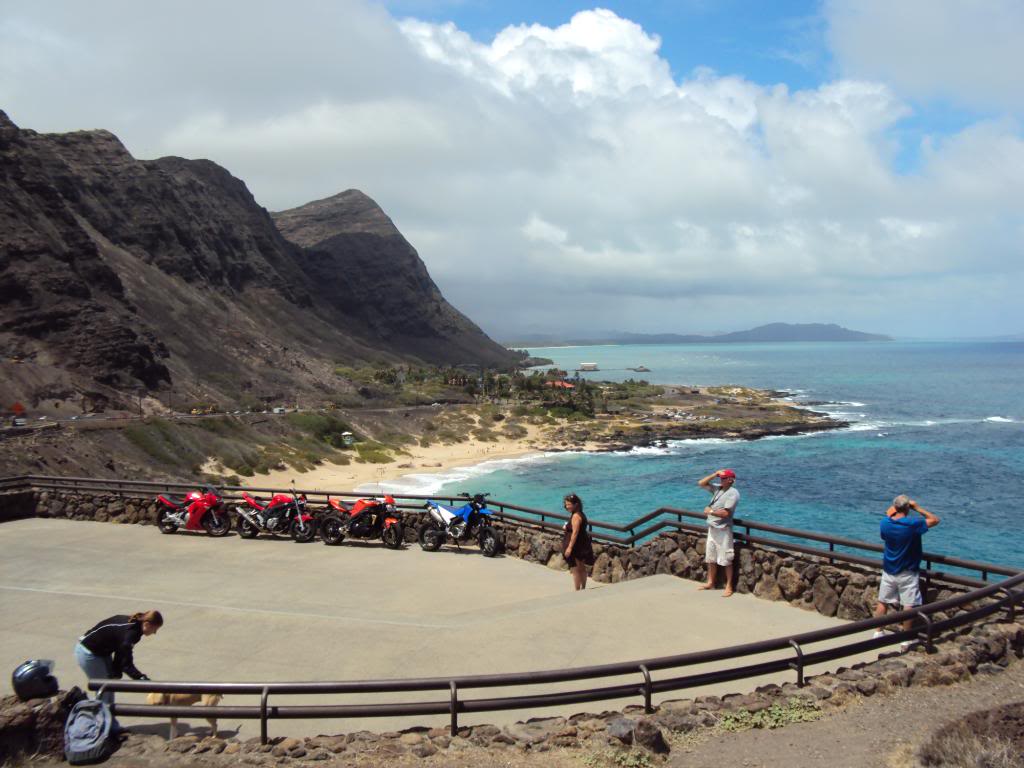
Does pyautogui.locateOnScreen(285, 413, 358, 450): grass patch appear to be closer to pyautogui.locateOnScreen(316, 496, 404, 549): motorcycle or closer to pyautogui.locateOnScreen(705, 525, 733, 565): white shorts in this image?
pyautogui.locateOnScreen(316, 496, 404, 549): motorcycle

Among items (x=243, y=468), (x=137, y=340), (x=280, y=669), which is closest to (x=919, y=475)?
(x=243, y=468)

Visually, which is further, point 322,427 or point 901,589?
point 322,427

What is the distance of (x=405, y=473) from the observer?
167ft

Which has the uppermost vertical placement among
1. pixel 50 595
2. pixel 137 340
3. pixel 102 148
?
pixel 102 148

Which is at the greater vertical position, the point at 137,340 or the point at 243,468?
the point at 137,340

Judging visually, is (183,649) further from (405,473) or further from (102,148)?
(102,148)

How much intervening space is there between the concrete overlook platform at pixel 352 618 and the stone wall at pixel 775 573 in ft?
0.86

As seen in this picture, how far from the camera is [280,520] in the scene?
15.0 meters

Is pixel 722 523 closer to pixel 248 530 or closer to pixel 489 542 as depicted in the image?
pixel 489 542

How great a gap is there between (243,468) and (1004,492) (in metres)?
43.6

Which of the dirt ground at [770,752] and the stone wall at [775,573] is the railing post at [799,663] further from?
the stone wall at [775,573]

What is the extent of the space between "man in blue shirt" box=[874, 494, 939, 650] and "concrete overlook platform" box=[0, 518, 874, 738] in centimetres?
68

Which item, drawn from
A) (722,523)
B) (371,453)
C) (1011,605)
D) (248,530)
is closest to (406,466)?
(371,453)

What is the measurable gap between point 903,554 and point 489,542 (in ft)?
25.8
